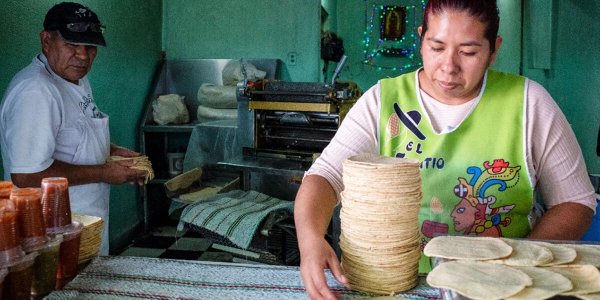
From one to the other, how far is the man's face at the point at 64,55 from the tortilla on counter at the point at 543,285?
95.2 inches

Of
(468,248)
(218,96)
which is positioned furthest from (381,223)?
(218,96)

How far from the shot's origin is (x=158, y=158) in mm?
5660

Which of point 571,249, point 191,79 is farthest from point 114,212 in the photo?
point 571,249

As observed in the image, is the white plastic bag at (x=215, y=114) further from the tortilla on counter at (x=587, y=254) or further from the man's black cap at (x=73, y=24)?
the tortilla on counter at (x=587, y=254)

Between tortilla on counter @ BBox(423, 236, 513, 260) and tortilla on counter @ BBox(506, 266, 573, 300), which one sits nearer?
tortilla on counter @ BBox(506, 266, 573, 300)

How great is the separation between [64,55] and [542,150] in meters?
2.34

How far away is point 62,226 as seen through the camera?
1.40 m

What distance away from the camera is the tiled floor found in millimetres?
4754

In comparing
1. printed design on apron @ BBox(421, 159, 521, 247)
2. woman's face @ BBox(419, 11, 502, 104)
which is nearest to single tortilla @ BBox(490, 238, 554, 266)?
printed design on apron @ BBox(421, 159, 521, 247)

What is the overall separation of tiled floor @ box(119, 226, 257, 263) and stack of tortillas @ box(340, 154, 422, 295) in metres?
3.42

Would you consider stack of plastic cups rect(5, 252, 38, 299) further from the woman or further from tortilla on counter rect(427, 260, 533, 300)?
tortilla on counter rect(427, 260, 533, 300)

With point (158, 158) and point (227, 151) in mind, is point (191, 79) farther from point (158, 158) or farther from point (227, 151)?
point (227, 151)

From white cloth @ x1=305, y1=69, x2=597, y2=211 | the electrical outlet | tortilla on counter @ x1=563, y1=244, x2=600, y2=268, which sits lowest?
tortilla on counter @ x1=563, y1=244, x2=600, y2=268

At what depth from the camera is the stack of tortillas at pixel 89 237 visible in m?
1.52
